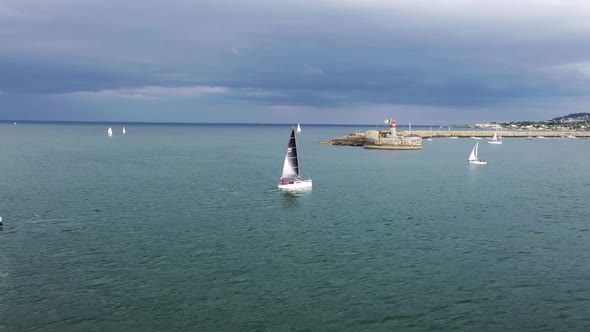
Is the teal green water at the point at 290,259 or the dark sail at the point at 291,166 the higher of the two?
the dark sail at the point at 291,166

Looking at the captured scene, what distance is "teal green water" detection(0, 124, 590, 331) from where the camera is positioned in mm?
23266

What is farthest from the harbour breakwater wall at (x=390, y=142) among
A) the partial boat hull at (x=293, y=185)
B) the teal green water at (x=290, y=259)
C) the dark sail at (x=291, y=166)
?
the partial boat hull at (x=293, y=185)

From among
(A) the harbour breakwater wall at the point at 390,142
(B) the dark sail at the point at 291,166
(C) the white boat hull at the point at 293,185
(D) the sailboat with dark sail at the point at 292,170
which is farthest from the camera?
(A) the harbour breakwater wall at the point at 390,142

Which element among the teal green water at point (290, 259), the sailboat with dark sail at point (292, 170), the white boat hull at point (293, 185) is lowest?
the teal green water at point (290, 259)

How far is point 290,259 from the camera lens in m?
32.1

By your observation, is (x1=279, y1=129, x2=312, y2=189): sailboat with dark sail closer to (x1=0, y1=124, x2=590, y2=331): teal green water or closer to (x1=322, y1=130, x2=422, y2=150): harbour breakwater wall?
(x1=0, y1=124, x2=590, y2=331): teal green water

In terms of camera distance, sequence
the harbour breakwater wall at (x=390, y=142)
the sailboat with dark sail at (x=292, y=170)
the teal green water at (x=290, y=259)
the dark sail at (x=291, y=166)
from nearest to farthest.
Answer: the teal green water at (x=290, y=259) < the sailboat with dark sail at (x=292, y=170) < the dark sail at (x=291, y=166) < the harbour breakwater wall at (x=390, y=142)

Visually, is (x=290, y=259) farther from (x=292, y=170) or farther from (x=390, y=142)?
(x=390, y=142)

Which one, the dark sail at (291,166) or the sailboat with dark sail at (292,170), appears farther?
the dark sail at (291,166)

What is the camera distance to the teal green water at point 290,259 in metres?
23.3

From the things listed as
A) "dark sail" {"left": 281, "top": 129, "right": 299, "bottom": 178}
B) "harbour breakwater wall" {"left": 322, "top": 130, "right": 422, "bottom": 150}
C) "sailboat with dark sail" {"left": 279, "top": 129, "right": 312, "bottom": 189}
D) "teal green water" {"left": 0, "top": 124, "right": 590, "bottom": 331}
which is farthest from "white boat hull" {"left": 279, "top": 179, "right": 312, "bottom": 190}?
"harbour breakwater wall" {"left": 322, "top": 130, "right": 422, "bottom": 150}

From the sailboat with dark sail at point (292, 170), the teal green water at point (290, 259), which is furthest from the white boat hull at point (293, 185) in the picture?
the teal green water at point (290, 259)

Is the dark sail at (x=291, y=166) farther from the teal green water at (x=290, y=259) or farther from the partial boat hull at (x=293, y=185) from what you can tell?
the teal green water at (x=290, y=259)

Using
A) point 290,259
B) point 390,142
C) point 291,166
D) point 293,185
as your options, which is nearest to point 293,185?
point 293,185
